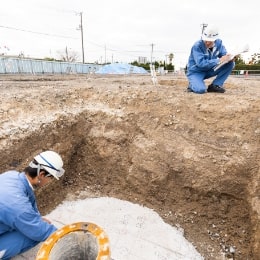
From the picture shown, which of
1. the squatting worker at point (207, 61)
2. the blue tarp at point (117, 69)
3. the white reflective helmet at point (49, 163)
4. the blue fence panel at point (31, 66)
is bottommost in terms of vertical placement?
the blue tarp at point (117, 69)


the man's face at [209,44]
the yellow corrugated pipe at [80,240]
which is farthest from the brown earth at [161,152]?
the yellow corrugated pipe at [80,240]

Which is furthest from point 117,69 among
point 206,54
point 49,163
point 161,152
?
point 49,163

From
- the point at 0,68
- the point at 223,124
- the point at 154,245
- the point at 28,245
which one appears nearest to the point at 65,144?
the point at 28,245

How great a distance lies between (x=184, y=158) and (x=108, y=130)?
4.29 feet

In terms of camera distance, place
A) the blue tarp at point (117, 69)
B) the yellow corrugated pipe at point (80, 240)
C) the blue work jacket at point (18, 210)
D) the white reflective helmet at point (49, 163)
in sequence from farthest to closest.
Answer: the blue tarp at point (117, 69) → the white reflective helmet at point (49, 163) → the blue work jacket at point (18, 210) → the yellow corrugated pipe at point (80, 240)

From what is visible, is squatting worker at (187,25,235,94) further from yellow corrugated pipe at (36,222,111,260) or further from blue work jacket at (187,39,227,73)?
yellow corrugated pipe at (36,222,111,260)

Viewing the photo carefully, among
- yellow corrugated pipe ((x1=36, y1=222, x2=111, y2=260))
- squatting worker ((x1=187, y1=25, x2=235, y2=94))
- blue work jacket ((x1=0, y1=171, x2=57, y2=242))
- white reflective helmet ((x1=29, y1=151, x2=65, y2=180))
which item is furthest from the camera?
squatting worker ((x1=187, y1=25, x2=235, y2=94))

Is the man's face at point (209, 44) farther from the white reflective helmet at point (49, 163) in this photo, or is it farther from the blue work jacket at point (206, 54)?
the white reflective helmet at point (49, 163)

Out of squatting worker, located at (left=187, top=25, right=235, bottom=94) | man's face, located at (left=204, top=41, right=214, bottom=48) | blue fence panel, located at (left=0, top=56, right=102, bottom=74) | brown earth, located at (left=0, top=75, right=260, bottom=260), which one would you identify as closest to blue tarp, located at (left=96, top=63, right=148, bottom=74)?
blue fence panel, located at (left=0, top=56, right=102, bottom=74)

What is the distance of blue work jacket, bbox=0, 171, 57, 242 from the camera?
6.41ft

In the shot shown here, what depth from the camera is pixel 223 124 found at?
346cm

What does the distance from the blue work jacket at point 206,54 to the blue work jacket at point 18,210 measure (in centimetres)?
344

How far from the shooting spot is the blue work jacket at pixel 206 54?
426cm

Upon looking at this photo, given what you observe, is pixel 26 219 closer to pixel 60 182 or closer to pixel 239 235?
pixel 60 182
